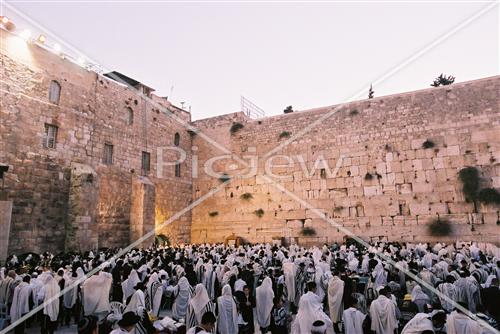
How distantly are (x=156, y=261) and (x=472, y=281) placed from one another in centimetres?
753

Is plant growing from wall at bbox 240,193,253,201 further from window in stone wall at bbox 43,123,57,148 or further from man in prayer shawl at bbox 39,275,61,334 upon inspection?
man in prayer shawl at bbox 39,275,61,334

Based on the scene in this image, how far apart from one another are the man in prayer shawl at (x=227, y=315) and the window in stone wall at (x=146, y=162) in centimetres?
1389

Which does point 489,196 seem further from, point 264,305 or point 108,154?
point 108,154

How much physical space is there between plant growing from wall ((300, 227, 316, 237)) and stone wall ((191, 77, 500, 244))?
174 millimetres

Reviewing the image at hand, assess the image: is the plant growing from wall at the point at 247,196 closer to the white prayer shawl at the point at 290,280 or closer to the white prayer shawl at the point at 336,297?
the white prayer shawl at the point at 290,280

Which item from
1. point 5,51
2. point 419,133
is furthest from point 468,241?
point 5,51

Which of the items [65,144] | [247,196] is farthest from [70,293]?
[247,196]

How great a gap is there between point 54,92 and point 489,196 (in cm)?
1838

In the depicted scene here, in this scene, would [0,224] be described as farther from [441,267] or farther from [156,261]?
[441,267]

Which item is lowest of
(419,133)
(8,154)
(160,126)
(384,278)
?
(384,278)

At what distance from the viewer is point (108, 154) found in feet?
54.0

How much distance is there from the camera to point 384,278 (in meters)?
7.58

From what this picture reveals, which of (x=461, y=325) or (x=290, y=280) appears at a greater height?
(x=461, y=325)

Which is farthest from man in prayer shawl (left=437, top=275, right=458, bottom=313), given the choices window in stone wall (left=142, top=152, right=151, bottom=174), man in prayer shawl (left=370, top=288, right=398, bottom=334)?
window in stone wall (left=142, top=152, right=151, bottom=174)
